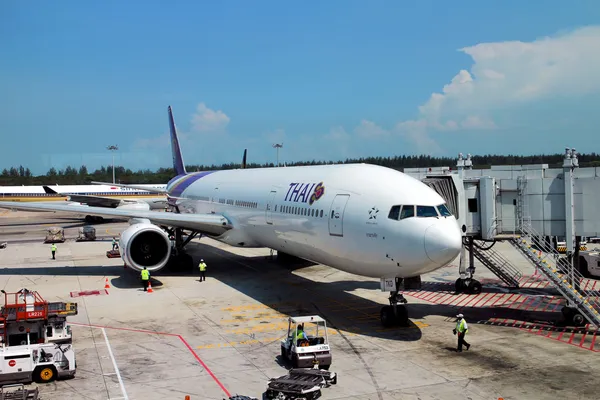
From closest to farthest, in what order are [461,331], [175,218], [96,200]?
[461,331]
[175,218]
[96,200]

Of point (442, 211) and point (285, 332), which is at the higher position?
point (442, 211)

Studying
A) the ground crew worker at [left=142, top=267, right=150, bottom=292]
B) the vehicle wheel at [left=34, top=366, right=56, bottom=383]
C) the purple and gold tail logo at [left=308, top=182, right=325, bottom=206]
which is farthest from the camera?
the ground crew worker at [left=142, top=267, right=150, bottom=292]

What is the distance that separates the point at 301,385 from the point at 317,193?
8.81 m

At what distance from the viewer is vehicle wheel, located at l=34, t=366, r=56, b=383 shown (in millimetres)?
12859

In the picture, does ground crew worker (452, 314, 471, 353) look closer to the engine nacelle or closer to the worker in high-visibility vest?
the worker in high-visibility vest

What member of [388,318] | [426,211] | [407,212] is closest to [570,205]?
[426,211]

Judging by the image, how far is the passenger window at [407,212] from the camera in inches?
604

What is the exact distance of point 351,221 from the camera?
54.4 ft

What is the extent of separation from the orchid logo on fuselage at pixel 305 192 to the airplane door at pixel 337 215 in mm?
1151

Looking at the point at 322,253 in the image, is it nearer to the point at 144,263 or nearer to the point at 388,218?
the point at 388,218

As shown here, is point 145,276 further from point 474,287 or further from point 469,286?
point 474,287

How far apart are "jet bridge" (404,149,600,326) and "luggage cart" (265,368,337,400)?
892 centimetres

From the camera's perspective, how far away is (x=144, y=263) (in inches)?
957

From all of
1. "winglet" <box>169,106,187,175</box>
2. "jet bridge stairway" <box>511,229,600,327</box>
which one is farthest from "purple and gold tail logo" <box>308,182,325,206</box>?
"winglet" <box>169,106,187,175</box>
